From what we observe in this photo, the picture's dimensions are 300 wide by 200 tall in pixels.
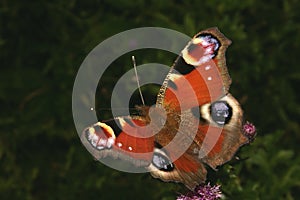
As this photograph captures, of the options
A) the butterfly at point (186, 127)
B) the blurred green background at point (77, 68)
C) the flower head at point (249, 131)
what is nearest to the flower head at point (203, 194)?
the butterfly at point (186, 127)

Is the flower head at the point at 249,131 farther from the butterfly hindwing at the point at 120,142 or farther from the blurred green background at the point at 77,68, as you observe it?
the blurred green background at the point at 77,68

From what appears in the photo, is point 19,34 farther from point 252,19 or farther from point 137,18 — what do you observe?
point 252,19

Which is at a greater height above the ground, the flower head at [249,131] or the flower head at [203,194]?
the flower head at [249,131]

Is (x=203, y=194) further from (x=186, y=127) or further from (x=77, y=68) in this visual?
(x=77, y=68)

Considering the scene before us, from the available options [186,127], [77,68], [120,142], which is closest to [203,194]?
[186,127]

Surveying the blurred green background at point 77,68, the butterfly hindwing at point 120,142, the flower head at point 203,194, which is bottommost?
the blurred green background at point 77,68

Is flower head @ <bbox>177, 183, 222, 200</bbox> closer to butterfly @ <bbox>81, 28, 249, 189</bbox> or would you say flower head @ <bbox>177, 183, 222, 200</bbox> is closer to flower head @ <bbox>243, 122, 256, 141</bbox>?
butterfly @ <bbox>81, 28, 249, 189</bbox>

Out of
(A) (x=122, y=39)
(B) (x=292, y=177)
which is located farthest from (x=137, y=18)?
(B) (x=292, y=177)
